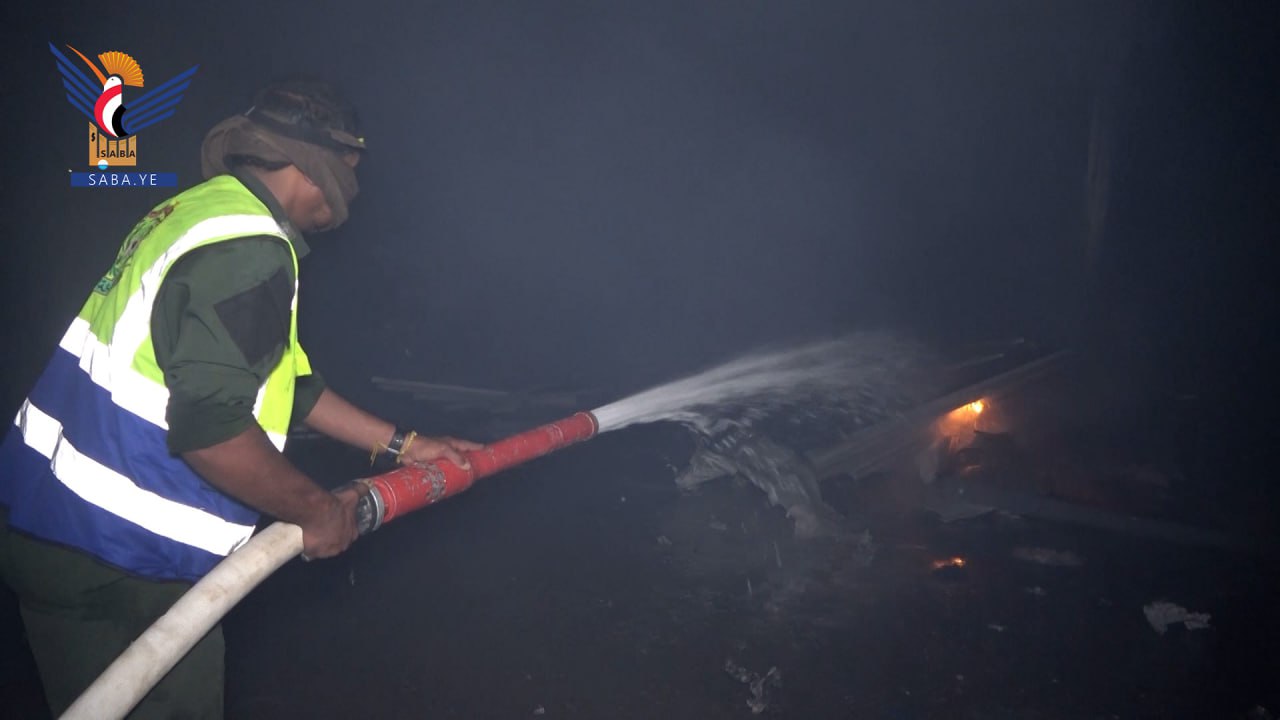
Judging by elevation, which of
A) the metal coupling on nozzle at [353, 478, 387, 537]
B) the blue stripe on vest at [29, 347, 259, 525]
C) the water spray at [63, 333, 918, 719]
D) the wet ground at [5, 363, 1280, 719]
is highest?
the blue stripe on vest at [29, 347, 259, 525]

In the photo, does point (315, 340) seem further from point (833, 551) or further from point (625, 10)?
point (833, 551)

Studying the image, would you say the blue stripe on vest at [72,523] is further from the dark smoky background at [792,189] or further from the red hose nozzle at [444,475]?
the dark smoky background at [792,189]

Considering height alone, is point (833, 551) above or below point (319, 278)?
below

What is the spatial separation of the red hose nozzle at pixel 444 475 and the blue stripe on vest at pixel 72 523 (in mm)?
408

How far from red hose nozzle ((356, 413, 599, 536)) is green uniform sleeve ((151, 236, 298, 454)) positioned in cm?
47

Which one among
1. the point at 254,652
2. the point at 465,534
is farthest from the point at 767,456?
the point at 254,652

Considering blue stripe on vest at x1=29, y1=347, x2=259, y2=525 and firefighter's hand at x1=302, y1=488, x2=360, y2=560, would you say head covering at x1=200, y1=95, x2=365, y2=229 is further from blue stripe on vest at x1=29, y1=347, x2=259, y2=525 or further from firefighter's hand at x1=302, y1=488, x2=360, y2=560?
firefighter's hand at x1=302, y1=488, x2=360, y2=560

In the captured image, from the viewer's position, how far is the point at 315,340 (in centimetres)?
795

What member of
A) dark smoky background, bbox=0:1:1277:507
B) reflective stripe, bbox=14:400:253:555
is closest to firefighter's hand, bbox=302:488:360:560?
reflective stripe, bbox=14:400:253:555

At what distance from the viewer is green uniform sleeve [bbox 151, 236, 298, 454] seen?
1.40 m

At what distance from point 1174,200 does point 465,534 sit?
10028 mm

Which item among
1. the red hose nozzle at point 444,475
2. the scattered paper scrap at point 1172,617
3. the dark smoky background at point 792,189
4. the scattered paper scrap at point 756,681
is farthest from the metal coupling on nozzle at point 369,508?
the dark smoky background at point 792,189

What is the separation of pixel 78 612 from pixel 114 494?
320 mm

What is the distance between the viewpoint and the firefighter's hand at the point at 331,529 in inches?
66.4
